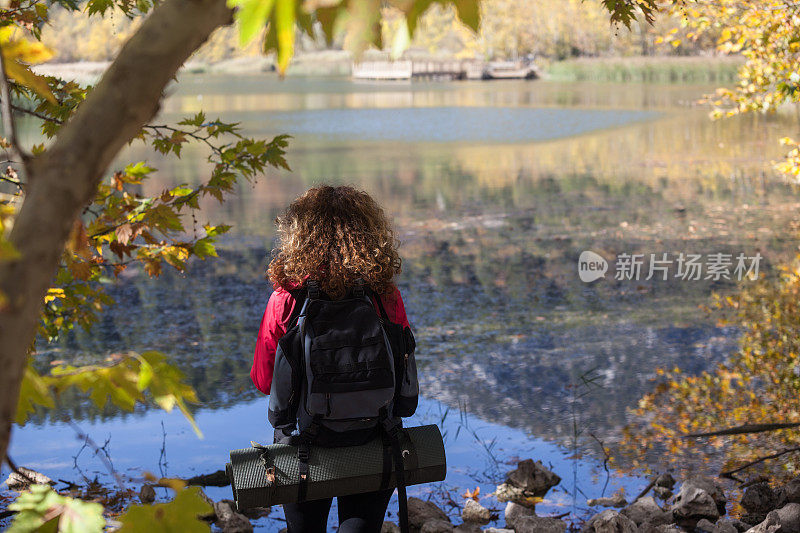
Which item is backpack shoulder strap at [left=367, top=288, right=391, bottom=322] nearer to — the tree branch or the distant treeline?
the tree branch

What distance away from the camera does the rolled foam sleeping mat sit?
2754 millimetres

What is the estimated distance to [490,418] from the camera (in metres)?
5.75

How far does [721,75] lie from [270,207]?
3956cm

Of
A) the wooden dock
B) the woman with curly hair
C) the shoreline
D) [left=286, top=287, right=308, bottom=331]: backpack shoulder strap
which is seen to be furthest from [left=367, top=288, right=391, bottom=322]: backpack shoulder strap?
the wooden dock

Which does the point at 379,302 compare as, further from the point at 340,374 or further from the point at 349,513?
the point at 349,513

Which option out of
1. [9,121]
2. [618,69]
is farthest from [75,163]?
[618,69]

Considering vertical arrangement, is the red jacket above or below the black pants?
above

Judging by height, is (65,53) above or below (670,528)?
above

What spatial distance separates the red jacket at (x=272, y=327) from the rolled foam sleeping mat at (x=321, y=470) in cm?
22

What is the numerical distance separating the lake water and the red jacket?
698 millimetres

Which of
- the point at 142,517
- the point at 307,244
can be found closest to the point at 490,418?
the point at 307,244

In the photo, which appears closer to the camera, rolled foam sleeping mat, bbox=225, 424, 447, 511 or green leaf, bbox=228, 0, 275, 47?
green leaf, bbox=228, 0, 275, 47

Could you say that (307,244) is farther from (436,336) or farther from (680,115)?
(680,115)

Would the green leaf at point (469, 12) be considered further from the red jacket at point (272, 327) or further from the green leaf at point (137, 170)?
the green leaf at point (137, 170)
